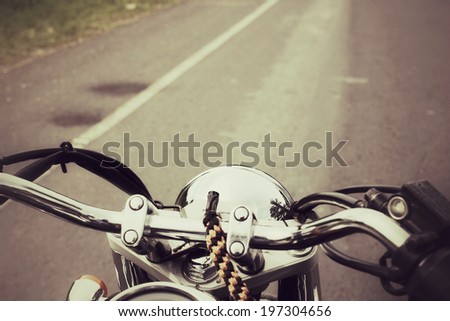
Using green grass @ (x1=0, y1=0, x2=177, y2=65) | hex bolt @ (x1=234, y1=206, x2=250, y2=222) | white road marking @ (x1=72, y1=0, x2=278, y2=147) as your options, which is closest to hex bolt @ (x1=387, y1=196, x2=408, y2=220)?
hex bolt @ (x1=234, y1=206, x2=250, y2=222)

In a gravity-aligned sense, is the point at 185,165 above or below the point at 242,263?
below

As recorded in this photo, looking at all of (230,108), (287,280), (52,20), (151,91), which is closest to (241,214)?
(287,280)

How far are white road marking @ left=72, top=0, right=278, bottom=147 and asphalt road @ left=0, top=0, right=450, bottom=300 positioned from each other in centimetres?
3

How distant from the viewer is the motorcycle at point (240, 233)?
2.46 feet

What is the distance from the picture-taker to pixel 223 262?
33.9 inches

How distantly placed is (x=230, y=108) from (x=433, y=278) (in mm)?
4836

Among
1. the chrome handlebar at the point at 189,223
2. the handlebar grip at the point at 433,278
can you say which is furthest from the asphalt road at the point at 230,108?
the handlebar grip at the point at 433,278

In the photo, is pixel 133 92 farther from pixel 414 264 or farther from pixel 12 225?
pixel 414 264

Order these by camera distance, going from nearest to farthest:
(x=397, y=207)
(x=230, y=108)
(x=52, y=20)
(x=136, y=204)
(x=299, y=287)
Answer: (x=397, y=207), (x=136, y=204), (x=299, y=287), (x=230, y=108), (x=52, y=20)

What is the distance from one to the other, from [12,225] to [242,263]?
301cm

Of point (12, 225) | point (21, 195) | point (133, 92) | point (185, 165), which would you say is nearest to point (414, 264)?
point (21, 195)

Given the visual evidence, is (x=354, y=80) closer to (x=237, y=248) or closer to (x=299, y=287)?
(x=299, y=287)

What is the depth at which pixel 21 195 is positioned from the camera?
979 mm

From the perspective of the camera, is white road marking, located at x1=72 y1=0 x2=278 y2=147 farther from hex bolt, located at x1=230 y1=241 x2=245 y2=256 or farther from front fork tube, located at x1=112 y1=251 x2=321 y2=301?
hex bolt, located at x1=230 y1=241 x2=245 y2=256
